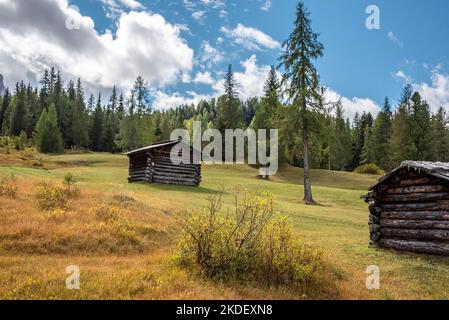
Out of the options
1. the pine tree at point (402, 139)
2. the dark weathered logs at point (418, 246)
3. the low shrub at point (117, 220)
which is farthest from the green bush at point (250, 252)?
the pine tree at point (402, 139)

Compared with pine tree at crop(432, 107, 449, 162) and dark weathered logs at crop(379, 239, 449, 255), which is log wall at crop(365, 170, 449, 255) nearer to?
dark weathered logs at crop(379, 239, 449, 255)

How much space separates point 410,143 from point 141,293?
185 ft

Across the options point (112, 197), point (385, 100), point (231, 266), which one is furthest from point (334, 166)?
point (231, 266)

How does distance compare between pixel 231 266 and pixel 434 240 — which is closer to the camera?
pixel 231 266

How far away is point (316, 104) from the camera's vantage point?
1291 inches

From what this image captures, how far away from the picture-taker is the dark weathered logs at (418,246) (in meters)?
12.0

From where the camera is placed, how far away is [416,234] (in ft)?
42.0

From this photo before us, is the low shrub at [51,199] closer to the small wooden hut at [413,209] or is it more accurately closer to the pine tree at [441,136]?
the small wooden hut at [413,209]

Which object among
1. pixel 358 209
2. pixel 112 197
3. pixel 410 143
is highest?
pixel 410 143

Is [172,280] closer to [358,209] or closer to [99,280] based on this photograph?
[99,280]

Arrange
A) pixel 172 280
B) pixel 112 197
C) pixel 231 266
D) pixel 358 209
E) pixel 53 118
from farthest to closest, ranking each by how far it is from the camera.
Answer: pixel 53 118 < pixel 358 209 < pixel 112 197 < pixel 231 266 < pixel 172 280

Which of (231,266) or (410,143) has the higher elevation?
(410,143)

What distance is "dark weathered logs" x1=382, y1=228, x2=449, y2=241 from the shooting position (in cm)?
1201
